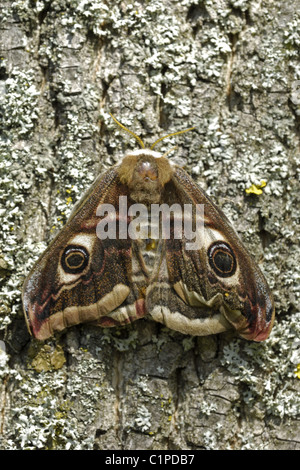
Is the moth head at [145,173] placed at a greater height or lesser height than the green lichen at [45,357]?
greater

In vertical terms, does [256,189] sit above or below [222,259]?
above

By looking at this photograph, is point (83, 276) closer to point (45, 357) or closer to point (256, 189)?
point (45, 357)

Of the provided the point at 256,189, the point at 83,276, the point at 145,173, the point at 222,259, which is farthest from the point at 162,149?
the point at 83,276

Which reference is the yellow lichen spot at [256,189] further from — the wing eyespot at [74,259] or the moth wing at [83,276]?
the wing eyespot at [74,259]

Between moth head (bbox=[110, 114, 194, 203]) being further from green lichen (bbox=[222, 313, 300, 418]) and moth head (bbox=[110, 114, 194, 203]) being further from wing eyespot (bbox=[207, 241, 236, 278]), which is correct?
green lichen (bbox=[222, 313, 300, 418])

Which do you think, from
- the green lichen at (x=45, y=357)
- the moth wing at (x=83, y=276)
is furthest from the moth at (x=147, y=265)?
the green lichen at (x=45, y=357)

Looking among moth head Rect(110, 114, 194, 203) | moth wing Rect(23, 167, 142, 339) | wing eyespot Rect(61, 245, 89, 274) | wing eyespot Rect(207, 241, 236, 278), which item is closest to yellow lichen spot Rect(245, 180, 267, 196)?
wing eyespot Rect(207, 241, 236, 278)
